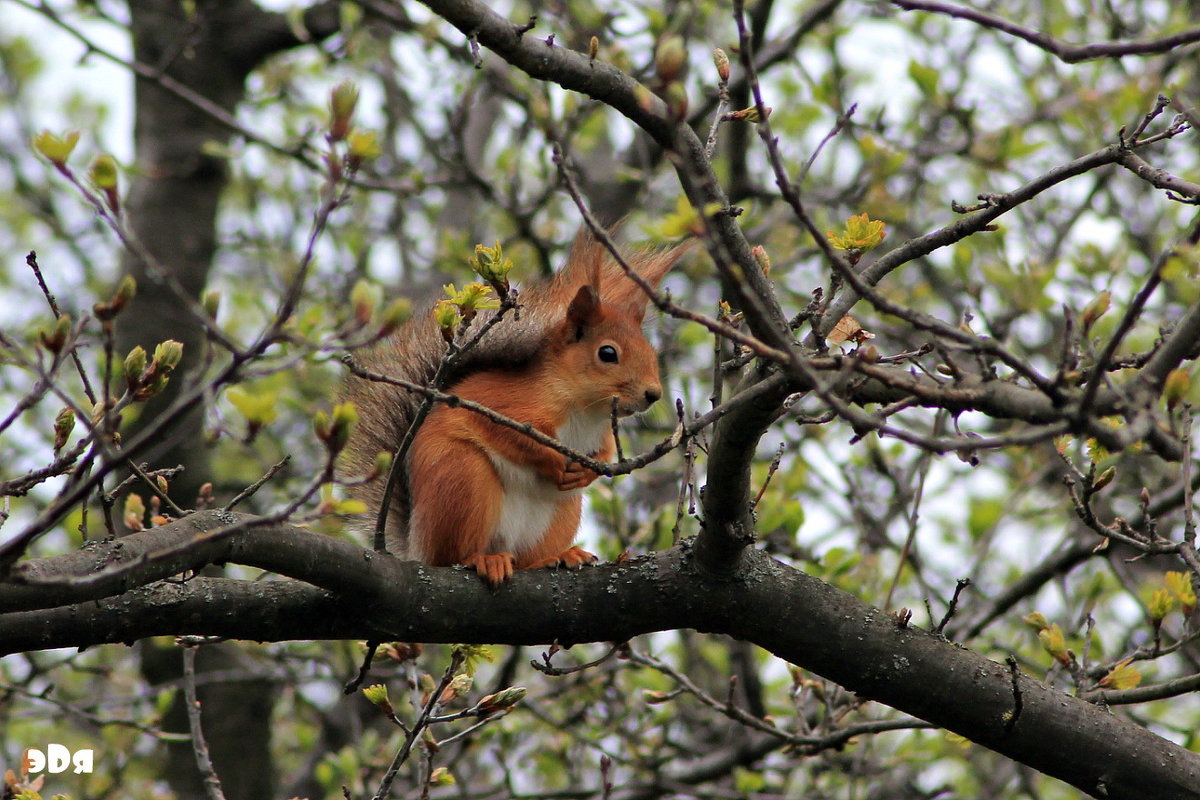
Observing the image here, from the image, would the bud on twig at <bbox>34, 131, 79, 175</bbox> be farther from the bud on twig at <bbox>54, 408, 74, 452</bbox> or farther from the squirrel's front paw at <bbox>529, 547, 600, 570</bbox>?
the squirrel's front paw at <bbox>529, 547, 600, 570</bbox>

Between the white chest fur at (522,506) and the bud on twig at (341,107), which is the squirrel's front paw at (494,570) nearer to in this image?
the white chest fur at (522,506)

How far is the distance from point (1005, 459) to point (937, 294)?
0.79 metres

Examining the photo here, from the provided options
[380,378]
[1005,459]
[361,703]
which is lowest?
[380,378]

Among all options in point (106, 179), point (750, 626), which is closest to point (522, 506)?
point (750, 626)

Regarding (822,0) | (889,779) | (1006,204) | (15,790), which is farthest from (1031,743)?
(822,0)

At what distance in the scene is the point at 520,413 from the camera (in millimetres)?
2896

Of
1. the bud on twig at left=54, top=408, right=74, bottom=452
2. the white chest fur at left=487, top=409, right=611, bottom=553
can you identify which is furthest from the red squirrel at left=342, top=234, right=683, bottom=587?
the bud on twig at left=54, top=408, right=74, bottom=452

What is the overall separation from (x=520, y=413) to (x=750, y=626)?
0.96m

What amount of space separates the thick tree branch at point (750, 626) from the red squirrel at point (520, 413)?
0.96ft

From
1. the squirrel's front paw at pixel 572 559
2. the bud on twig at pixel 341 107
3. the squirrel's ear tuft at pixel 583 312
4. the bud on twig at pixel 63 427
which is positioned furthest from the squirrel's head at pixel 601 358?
the bud on twig at pixel 341 107

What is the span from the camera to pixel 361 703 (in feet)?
15.4

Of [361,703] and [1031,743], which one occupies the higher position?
[361,703]

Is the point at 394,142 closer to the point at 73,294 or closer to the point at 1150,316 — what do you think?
the point at 73,294

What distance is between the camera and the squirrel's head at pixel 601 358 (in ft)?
9.39
